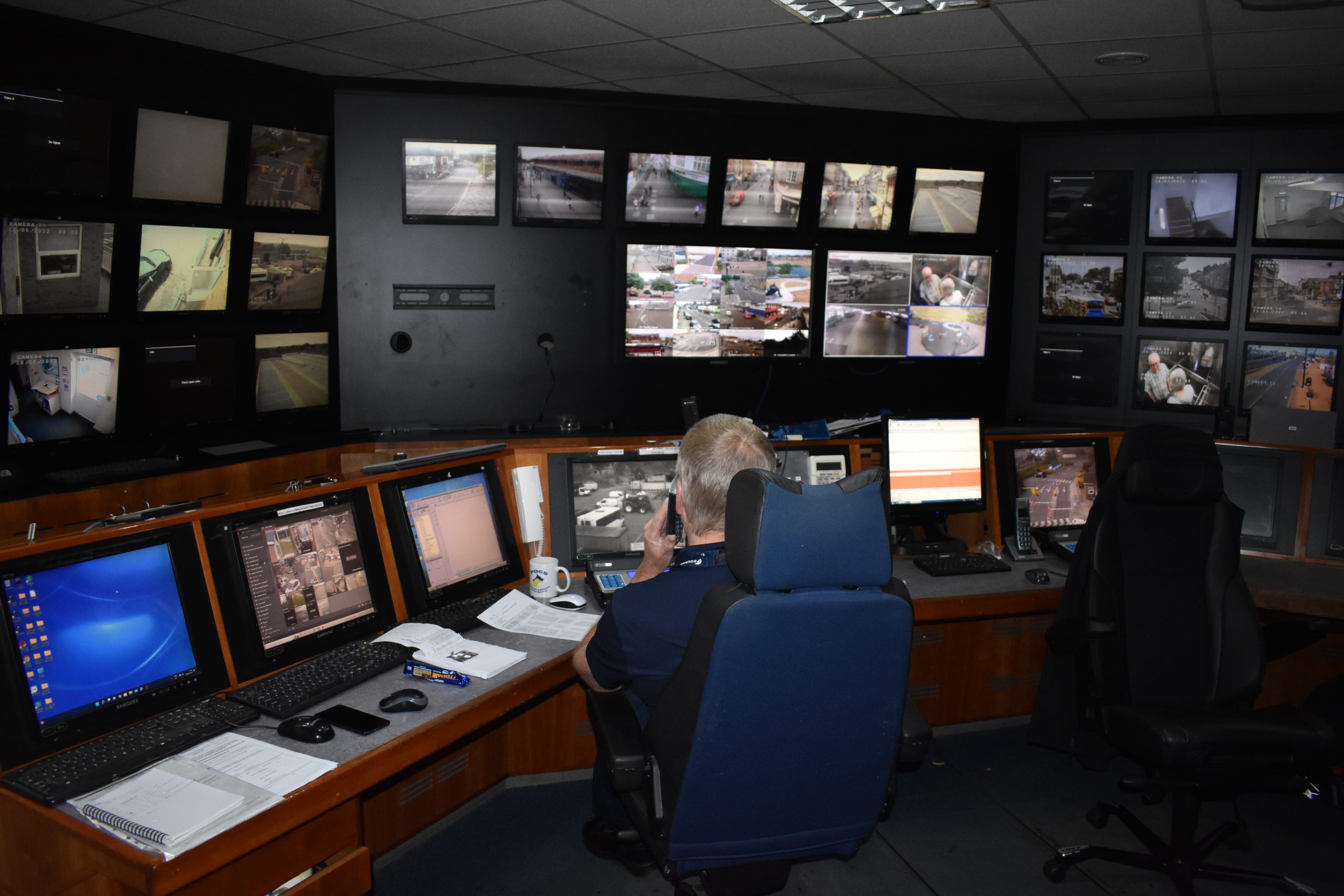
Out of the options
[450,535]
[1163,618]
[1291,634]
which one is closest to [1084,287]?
[1291,634]

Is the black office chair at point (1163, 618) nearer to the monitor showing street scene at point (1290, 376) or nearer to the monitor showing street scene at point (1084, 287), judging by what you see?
the monitor showing street scene at point (1290, 376)

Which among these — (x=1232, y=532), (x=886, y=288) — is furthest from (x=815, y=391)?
(x=1232, y=532)

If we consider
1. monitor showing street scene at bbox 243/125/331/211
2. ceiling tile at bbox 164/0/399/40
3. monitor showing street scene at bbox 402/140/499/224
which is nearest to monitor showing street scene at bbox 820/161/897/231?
monitor showing street scene at bbox 402/140/499/224

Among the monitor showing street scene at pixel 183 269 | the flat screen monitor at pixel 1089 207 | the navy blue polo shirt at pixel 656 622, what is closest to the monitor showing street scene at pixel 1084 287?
the flat screen monitor at pixel 1089 207

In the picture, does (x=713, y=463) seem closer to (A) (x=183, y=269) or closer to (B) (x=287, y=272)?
(A) (x=183, y=269)

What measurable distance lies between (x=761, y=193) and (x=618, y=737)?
3.56m

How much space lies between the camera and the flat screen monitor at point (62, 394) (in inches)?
129

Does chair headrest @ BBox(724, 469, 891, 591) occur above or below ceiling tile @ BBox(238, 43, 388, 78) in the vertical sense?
below

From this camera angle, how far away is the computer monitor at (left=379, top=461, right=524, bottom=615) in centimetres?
Answer: 243

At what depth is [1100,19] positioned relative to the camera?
324cm

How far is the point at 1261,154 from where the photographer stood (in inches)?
189

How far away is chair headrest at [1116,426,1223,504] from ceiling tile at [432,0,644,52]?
7.73 ft

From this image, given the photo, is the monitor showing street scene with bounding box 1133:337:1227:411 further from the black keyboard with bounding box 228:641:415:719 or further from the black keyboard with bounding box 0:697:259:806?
the black keyboard with bounding box 0:697:259:806

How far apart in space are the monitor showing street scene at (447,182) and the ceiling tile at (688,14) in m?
1.25
